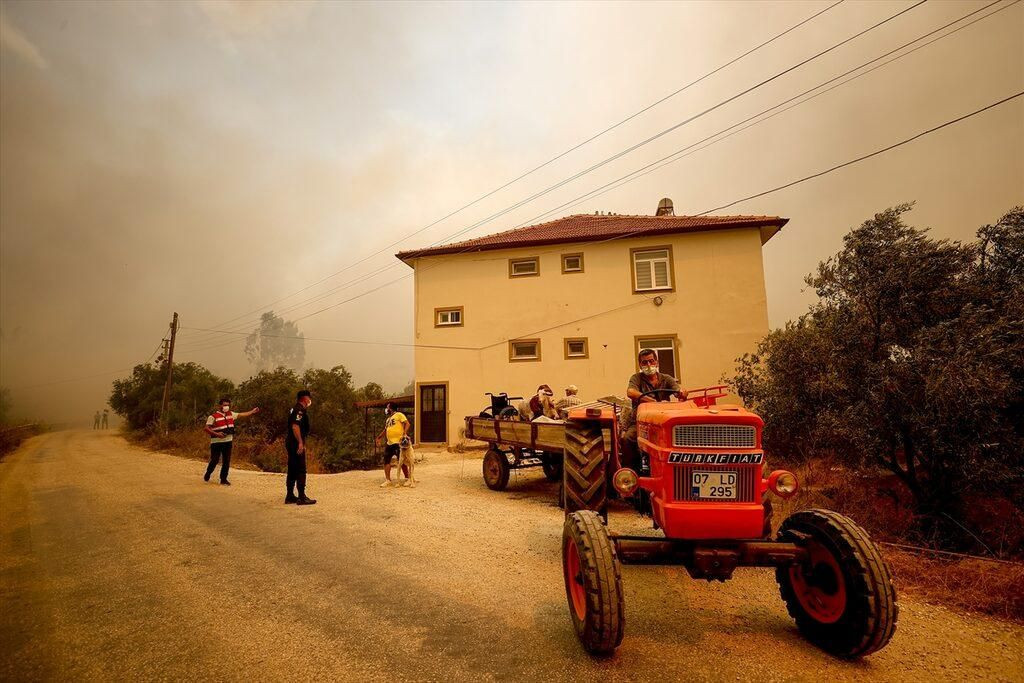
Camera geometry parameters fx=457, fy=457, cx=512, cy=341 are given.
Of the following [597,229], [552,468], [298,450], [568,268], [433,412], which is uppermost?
[597,229]

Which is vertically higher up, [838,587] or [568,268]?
[568,268]

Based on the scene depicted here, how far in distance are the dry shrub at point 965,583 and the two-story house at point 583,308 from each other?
1115 cm

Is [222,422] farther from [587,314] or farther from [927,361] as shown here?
[927,361]

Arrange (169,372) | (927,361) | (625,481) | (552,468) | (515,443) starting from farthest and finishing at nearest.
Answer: (169,372), (552,468), (515,443), (927,361), (625,481)

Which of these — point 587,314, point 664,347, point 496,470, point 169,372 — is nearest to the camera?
point 496,470

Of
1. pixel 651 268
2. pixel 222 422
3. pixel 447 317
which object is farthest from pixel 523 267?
pixel 222 422

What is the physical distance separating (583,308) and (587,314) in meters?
0.28

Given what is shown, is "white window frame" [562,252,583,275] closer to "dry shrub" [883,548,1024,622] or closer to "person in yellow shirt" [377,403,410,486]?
"person in yellow shirt" [377,403,410,486]

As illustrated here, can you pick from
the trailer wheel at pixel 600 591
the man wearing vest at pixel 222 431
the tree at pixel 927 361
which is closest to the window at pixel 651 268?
the tree at pixel 927 361

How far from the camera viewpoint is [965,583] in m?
4.21

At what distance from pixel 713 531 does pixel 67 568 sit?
639cm

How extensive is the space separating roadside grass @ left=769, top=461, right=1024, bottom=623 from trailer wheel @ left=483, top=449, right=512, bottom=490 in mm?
4750

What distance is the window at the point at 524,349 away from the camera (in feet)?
57.0

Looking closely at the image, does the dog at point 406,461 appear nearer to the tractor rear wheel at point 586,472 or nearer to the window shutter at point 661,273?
the tractor rear wheel at point 586,472
